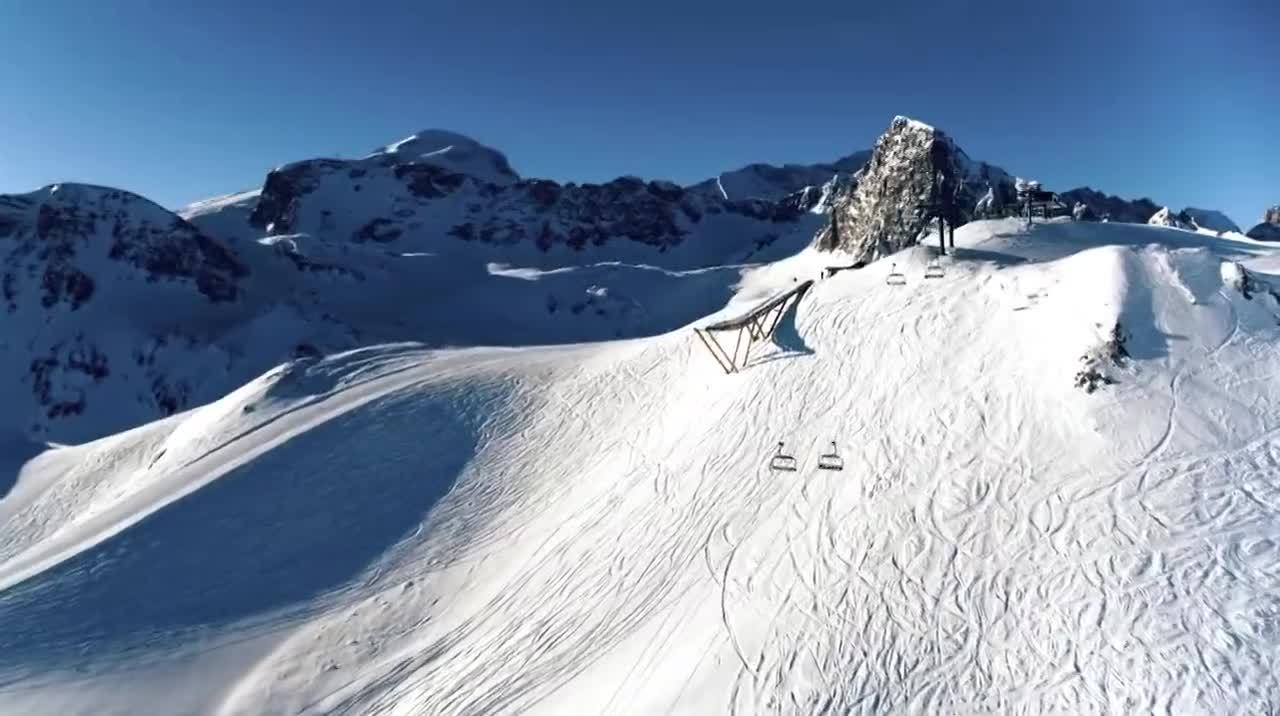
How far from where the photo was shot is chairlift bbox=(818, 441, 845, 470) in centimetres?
1849

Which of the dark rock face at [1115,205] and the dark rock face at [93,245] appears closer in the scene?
the dark rock face at [93,245]

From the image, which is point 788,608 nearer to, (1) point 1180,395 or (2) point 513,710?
(2) point 513,710

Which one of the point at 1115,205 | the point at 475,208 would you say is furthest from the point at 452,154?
the point at 1115,205

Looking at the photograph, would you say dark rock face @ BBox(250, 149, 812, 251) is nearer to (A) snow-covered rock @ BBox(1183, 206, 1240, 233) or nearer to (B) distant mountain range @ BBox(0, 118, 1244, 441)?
(B) distant mountain range @ BBox(0, 118, 1244, 441)

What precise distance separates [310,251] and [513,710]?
9646cm

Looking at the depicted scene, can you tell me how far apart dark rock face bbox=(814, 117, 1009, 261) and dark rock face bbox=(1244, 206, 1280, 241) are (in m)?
74.5

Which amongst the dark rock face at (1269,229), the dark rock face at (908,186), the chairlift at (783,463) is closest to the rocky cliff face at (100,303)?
the dark rock face at (908,186)

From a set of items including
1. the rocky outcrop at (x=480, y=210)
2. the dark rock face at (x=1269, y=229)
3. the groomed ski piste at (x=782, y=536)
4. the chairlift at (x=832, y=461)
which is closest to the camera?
the groomed ski piste at (x=782, y=536)

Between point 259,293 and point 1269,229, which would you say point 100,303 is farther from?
point 1269,229

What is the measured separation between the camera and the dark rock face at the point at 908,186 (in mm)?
30469

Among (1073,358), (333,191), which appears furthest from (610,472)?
(333,191)

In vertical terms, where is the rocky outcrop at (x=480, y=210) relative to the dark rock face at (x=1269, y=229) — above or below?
above

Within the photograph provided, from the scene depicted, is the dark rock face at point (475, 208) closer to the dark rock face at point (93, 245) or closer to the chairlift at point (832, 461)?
the dark rock face at point (93, 245)

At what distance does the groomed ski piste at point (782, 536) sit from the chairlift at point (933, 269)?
0.34 m
